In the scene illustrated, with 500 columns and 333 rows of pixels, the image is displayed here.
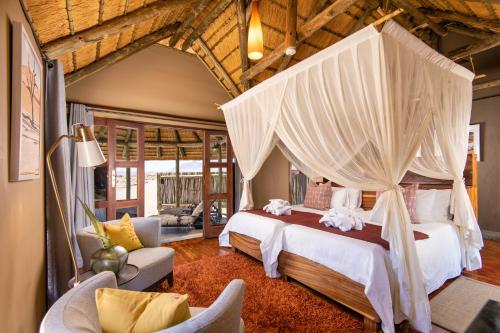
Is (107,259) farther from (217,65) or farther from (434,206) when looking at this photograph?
(217,65)

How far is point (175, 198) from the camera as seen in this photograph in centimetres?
754

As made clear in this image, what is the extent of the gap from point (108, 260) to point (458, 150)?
366 centimetres

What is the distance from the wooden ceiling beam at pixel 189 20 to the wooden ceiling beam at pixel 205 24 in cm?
15

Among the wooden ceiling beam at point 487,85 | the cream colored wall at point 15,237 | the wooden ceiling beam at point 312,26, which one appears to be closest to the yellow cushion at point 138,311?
the cream colored wall at point 15,237

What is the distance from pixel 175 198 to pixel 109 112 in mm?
4166

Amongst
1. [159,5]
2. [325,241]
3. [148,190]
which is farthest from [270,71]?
[148,190]

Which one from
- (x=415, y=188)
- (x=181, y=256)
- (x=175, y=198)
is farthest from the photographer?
(x=175, y=198)

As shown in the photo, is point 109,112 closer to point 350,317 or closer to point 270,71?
point 270,71

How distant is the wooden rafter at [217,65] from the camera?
4.52 meters

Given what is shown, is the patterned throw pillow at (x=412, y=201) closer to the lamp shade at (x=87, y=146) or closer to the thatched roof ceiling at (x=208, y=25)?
the thatched roof ceiling at (x=208, y=25)

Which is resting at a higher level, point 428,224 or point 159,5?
point 159,5

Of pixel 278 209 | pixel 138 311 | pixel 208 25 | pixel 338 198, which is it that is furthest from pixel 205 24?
pixel 138 311

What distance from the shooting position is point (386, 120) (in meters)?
1.80

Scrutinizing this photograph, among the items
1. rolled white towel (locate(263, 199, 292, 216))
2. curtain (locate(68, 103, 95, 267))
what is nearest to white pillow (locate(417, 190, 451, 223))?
rolled white towel (locate(263, 199, 292, 216))
